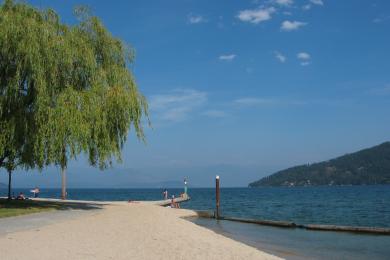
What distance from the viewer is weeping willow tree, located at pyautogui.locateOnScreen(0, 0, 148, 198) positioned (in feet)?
79.9

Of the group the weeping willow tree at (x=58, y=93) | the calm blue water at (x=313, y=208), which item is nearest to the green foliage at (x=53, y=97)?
the weeping willow tree at (x=58, y=93)

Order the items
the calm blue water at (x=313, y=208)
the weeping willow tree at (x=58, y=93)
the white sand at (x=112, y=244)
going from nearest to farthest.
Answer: the white sand at (x=112, y=244), the weeping willow tree at (x=58, y=93), the calm blue water at (x=313, y=208)

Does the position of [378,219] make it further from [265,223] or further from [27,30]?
[27,30]

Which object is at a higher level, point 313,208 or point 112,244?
point 112,244

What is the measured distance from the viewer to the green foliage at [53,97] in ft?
79.9

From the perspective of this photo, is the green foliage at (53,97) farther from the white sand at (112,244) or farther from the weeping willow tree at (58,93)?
the white sand at (112,244)

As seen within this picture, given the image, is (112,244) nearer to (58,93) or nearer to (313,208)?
(58,93)

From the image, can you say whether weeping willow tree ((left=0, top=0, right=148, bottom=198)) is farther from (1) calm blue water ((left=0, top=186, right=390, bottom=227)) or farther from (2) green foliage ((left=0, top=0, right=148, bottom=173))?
(1) calm blue water ((left=0, top=186, right=390, bottom=227))

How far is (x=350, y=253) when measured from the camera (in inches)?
756

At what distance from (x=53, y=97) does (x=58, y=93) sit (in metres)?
0.32

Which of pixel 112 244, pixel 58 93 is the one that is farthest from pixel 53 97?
pixel 112 244

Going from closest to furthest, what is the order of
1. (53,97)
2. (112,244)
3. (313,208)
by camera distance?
(112,244) → (53,97) → (313,208)

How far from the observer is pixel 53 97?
25.4 metres

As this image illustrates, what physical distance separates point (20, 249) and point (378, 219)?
101 ft
